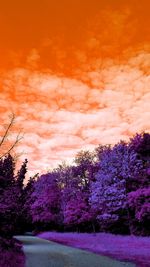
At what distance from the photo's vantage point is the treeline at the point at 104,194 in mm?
43969

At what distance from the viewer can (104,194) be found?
4662 centimetres

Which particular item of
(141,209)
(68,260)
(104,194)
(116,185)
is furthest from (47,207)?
(68,260)

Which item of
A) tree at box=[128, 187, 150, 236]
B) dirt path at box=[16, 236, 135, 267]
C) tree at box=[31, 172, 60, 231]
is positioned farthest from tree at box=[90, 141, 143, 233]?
dirt path at box=[16, 236, 135, 267]

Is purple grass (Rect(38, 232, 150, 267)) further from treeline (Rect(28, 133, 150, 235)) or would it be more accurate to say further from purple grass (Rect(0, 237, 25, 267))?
purple grass (Rect(0, 237, 25, 267))

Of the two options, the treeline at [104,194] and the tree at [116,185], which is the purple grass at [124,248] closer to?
the treeline at [104,194]

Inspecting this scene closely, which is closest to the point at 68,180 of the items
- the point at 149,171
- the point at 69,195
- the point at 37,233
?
the point at 69,195

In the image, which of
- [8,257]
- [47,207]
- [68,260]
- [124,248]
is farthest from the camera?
[47,207]

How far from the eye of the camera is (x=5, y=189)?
1430cm

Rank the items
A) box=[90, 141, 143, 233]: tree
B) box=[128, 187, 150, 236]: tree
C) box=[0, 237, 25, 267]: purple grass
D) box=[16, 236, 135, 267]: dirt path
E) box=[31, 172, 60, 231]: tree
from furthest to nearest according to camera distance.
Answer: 1. box=[31, 172, 60, 231]: tree
2. box=[90, 141, 143, 233]: tree
3. box=[128, 187, 150, 236]: tree
4. box=[16, 236, 135, 267]: dirt path
5. box=[0, 237, 25, 267]: purple grass

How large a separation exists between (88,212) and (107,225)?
6.13m

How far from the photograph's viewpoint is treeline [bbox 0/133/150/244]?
1731 inches

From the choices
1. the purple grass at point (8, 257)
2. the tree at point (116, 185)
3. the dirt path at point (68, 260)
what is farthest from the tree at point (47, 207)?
the purple grass at point (8, 257)

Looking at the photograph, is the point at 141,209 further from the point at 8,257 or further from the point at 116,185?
the point at 8,257

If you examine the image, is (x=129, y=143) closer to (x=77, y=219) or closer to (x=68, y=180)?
(x=77, y=219)
